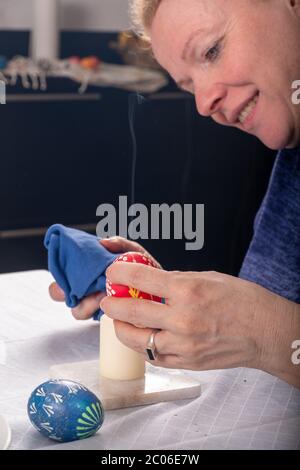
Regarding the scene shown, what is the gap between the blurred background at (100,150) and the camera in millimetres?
2998

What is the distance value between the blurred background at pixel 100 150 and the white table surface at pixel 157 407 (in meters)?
1.45

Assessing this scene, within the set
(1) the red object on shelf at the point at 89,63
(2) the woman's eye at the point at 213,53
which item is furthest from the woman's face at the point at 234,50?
(1) the red object on shelf at the point at 89,63

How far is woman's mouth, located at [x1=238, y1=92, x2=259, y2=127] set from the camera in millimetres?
1488

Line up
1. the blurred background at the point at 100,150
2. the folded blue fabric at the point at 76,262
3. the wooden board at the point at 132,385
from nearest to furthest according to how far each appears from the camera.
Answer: the wooden board at the point at 132,385 < the folded blue fabric at the point at 76,262 < the blurred background at the point at 100,150

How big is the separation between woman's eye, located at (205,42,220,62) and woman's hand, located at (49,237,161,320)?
34 cm

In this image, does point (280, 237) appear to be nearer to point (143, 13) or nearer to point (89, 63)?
point (143, 13)

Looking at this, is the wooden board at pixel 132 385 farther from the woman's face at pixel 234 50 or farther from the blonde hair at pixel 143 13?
the blonde hair at pixel 143 13

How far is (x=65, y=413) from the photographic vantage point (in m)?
1.00

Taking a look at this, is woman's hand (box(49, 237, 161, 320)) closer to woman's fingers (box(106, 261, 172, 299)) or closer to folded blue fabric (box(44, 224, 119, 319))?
folded blue fabric (box(44, 224, 119, 319))

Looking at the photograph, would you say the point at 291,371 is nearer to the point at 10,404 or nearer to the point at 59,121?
the point at 10,404

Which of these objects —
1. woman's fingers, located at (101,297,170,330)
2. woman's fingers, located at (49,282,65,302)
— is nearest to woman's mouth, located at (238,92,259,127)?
woman's fingers, located at (49,282,65,302)

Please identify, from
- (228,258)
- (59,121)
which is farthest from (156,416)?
(228,258)


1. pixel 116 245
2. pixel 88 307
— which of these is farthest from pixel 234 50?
pixel 88 307

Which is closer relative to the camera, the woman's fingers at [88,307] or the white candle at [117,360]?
the white candle at [117,360]
